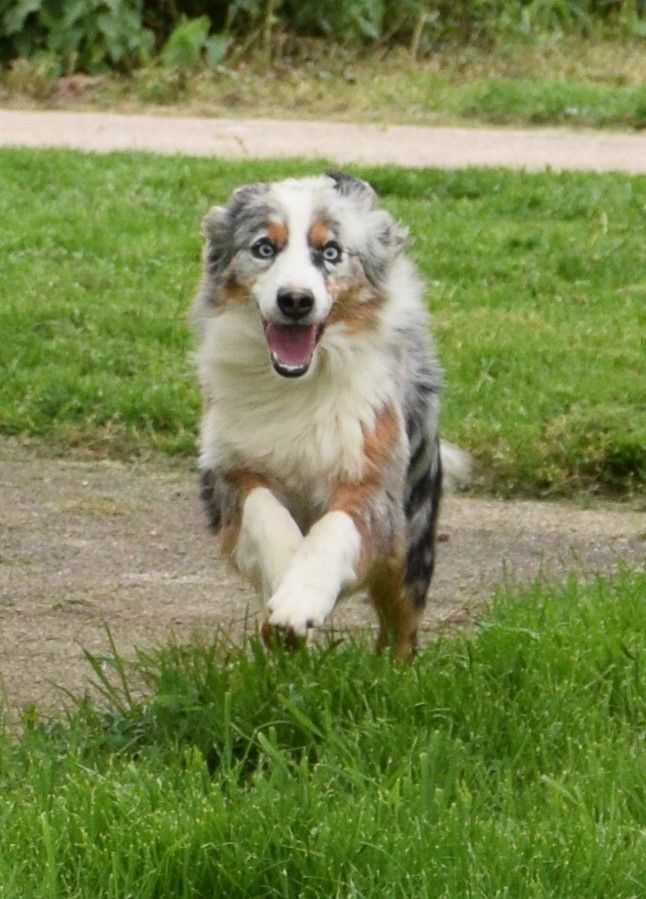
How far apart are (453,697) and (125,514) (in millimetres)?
2674

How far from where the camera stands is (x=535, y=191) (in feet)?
34.8

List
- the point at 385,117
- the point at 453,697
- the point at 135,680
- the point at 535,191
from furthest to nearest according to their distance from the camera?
the point at 385,117, the point at 535,191, the point at 135,680, the point at 453,697

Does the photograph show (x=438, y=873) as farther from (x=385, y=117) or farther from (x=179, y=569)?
(x=385, y=117)

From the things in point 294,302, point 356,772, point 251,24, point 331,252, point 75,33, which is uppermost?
point 251,24

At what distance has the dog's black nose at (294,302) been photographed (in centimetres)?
478

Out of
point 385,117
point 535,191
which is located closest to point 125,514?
point 535,191

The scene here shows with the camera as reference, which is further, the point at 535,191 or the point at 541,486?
the point at 535,191

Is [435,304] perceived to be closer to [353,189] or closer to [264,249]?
[353,189]

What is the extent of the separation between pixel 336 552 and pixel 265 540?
7.9 inches

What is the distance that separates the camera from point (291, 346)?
16.1ft

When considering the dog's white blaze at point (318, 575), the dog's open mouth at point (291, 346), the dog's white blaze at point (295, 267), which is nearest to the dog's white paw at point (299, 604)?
the dog's white blaze at point (318, 575)

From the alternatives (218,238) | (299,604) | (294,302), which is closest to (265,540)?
(299,604)

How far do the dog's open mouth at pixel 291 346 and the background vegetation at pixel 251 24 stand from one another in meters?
10.00

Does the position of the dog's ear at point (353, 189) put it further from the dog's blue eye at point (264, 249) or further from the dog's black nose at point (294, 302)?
the dog's black nose at point (294, 302)
